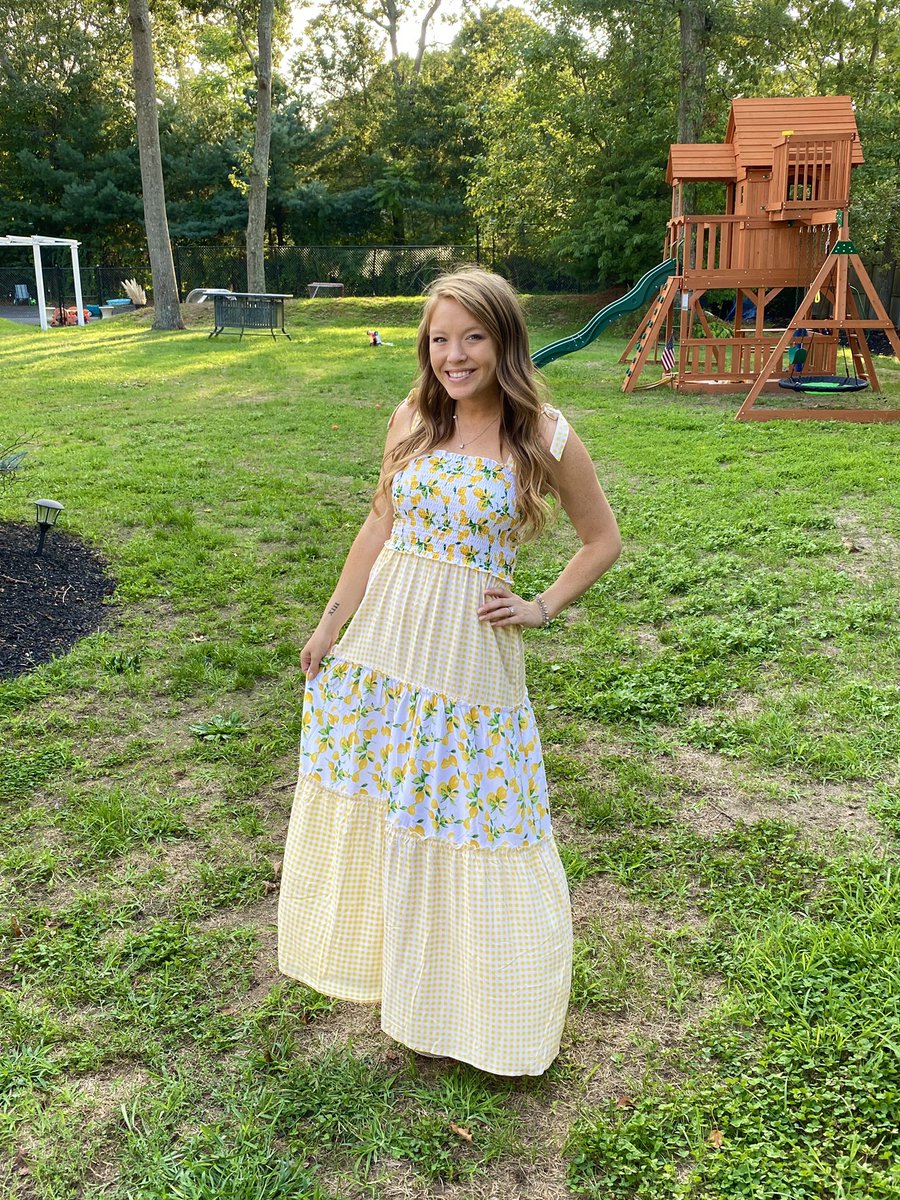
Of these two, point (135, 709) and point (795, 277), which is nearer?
point (135, 709)

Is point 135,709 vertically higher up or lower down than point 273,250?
lower down

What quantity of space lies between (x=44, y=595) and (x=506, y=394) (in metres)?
3.91

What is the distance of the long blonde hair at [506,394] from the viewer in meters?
2.12

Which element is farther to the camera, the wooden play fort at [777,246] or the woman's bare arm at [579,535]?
the wooden play fort at [777,246]

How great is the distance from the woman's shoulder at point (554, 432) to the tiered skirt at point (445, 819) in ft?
1.06

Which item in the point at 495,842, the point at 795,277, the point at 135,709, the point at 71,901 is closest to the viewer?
the point at 495,842

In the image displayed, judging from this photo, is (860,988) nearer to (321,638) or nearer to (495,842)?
(495,842)

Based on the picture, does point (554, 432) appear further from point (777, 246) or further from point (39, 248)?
point (39, 248)

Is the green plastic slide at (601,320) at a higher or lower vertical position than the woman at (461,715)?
higher

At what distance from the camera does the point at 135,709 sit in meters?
4.27

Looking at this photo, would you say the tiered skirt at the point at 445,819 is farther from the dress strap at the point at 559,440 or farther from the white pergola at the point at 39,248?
the white pergola at the point at 39,248

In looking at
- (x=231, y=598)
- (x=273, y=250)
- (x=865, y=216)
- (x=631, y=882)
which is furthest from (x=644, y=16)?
(x=631, y=882)

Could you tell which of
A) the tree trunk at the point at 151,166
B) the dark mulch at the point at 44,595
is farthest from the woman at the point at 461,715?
the tree trunk at the point at 151,166

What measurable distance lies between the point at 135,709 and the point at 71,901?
1360mm
